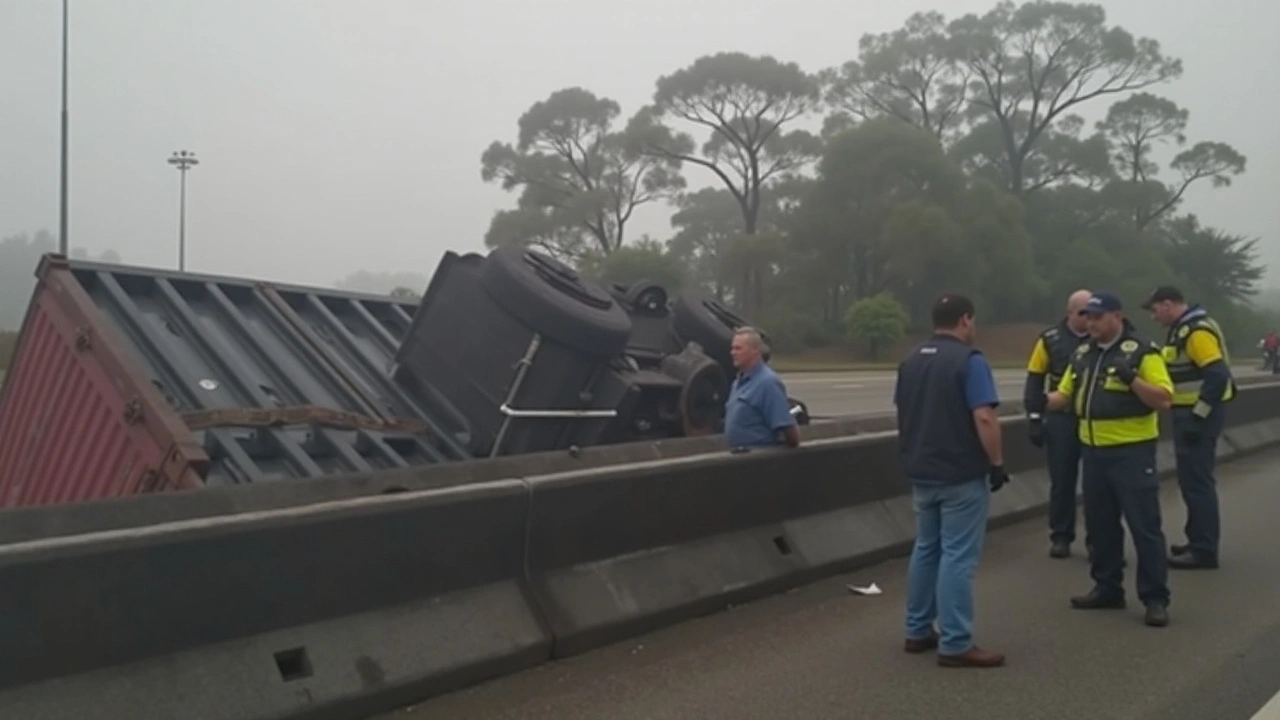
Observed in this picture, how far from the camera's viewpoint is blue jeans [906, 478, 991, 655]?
5977 millimetres

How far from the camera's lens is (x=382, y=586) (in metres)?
5.21

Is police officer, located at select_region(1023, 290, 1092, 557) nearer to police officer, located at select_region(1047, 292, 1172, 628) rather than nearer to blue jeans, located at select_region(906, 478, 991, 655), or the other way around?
police officer, located at select_region(1047, 292, 1172, 628)

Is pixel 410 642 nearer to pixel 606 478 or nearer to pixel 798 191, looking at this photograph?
pixel 606 478

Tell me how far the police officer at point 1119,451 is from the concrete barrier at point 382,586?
5.53 ft

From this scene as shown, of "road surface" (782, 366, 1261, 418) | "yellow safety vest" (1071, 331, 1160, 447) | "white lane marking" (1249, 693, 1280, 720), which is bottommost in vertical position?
"road surface" (782, 366, 1261, 418)

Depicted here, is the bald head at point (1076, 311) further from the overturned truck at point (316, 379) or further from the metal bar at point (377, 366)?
the metal bar at point (377, 366)

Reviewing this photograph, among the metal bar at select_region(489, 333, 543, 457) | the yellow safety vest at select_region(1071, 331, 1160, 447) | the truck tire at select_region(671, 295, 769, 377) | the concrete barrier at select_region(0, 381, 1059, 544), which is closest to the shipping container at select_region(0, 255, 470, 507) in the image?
the metal bar at select_region(489, 333, 543, 457)

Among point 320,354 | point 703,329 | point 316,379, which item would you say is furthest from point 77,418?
point 703,329

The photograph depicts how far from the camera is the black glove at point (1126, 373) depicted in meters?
7.04

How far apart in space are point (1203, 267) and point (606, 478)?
5651 cm

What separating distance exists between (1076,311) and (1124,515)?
1987 mm

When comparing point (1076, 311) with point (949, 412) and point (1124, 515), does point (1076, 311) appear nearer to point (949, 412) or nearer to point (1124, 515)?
point (1124, 515)

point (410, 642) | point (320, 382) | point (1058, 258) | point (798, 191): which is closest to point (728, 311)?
point (320, 382)

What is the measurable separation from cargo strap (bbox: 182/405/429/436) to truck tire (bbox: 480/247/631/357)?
1.14 meters
